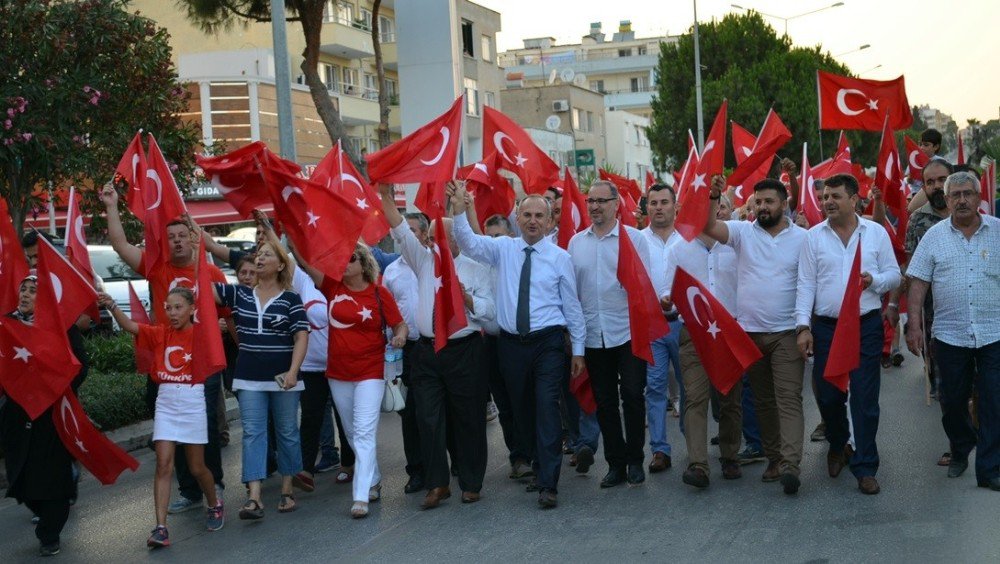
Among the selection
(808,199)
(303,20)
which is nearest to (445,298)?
(808,199)

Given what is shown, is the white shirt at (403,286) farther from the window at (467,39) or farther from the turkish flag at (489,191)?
the window at (467,39)

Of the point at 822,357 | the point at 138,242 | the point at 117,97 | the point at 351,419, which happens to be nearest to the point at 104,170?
the point at 117,97

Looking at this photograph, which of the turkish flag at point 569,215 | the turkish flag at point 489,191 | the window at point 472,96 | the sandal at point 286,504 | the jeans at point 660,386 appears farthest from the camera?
the window at point 472,96

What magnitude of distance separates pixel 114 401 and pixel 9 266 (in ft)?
14.4

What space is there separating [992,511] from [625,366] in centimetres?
253

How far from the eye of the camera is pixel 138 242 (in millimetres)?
16656

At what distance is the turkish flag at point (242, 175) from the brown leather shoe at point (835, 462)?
13.9ft

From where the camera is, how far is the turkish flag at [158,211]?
28.8 feet

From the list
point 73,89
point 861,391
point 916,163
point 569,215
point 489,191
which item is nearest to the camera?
point 861,391

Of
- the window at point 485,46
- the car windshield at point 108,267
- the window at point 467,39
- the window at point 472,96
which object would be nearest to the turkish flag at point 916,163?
the car windshield at point 108,267

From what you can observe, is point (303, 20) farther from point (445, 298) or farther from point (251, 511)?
point (251, 511)

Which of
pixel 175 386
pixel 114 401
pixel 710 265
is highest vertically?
pixel 710 265

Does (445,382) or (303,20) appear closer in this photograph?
(445,382)

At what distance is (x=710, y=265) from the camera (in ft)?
29.9
